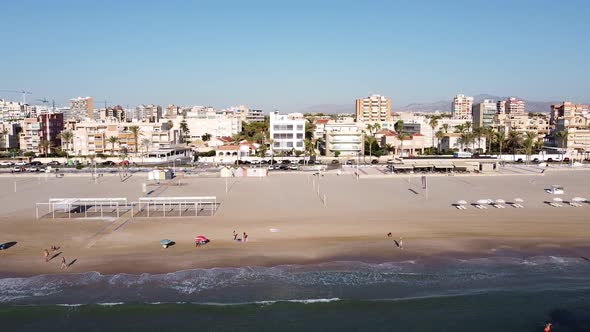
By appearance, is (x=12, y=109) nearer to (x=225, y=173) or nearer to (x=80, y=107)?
(x=80, y=107)

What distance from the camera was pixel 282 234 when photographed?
29.7 m

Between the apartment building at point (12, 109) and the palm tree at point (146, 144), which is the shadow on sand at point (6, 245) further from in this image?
the apartment building at point (12, 109)

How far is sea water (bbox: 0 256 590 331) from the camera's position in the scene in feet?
63.1

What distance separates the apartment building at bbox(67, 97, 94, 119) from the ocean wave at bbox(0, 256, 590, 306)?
168 m

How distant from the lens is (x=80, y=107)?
181250mm

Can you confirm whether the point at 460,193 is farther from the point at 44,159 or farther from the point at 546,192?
the point at 44,159

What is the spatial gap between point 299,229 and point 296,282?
8.40 m

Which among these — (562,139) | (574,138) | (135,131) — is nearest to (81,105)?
(135,131)

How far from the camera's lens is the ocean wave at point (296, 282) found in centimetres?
2108

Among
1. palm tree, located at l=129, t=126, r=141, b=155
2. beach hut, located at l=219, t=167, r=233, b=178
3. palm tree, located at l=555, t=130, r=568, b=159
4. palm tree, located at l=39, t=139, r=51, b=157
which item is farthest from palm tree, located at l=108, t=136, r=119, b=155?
palm tree, located at l=555, t=130, r=568, b=159

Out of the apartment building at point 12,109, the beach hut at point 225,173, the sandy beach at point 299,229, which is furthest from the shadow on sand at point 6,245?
the apartment building at point 12,109

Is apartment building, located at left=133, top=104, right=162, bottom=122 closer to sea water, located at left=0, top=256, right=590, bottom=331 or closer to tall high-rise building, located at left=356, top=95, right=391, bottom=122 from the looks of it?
tall high-rise building, located at left=356, top=95, right=391, bottom=122

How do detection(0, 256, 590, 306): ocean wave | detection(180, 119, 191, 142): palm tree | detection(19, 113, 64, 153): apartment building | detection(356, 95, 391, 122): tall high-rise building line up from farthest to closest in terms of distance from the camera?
detection(356, 95, 391, 122): tall high-rise building
detection(180, 119, 191, 142): palm tree
detection(19, 113, 64, 153): apartment building
detection(0, 256, 590, 306): ocean wave

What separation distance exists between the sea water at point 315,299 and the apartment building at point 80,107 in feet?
552
